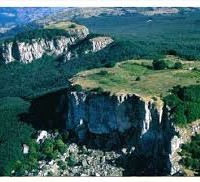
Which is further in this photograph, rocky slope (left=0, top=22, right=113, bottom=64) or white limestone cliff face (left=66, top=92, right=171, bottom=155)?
rocky slope (left=0, top=22, right=113, bottom=64)

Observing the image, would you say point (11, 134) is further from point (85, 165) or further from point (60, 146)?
point (85, 165)

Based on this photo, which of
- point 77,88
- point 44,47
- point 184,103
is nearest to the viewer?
point 184,103

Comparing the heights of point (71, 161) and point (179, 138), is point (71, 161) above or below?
below

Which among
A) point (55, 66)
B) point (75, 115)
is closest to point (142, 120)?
point (75, 115)

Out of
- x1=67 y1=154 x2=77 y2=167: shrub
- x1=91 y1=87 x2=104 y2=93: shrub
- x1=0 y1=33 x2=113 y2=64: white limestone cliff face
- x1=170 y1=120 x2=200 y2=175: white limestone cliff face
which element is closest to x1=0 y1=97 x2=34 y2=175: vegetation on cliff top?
x1=67 y1=154 x2=77 y2=167: shrub

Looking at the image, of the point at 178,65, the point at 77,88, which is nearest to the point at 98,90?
the point at 77,88

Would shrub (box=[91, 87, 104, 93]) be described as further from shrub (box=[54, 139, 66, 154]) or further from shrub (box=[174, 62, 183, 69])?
shrub (box=[174, 62, 183, 69])

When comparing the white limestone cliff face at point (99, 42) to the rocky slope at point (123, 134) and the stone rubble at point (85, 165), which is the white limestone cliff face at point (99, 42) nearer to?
the rocky slope at point (123, 134)
